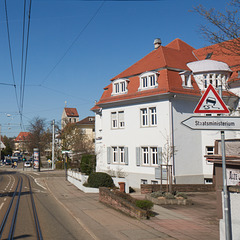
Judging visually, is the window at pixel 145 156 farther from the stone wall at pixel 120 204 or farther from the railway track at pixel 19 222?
the railway track at pixel 19 222

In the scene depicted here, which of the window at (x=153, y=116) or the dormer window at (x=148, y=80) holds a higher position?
the dormer window at (x=148, y=80)

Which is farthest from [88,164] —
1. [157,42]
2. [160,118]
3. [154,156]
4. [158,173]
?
[157,42]

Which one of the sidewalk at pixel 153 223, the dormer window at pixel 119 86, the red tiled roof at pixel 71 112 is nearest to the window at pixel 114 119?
the dormer window at pixel 119 86

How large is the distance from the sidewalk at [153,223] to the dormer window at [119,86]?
15331mm

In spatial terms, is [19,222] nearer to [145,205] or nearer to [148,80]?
[145,205]

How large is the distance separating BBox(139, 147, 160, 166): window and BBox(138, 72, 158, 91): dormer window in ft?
18.4

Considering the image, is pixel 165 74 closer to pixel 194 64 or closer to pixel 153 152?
pixel 194 64

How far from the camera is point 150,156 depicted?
26625 mm

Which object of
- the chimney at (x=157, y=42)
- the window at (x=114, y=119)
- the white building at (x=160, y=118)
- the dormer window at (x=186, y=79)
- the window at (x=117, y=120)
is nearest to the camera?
the white building at (x=160, y=118)

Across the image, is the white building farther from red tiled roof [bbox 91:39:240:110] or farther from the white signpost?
the white signpost

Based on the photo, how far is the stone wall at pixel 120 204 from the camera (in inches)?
503

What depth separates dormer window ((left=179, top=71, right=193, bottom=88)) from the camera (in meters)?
26.4

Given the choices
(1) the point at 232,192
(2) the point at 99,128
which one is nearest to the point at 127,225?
(1) the point at 232,192

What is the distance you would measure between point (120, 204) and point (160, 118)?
12674mm
